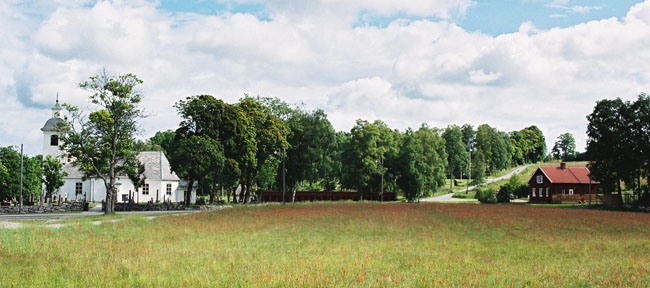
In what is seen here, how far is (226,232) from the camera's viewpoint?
75.4ft

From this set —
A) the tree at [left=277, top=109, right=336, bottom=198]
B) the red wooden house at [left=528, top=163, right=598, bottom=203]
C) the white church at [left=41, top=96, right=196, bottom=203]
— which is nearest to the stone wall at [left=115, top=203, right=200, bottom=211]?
the white church at [left=41, top=96, right=196, bottom=203]

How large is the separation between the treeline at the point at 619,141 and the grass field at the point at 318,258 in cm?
3749

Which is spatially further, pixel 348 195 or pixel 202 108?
pixel 348 195

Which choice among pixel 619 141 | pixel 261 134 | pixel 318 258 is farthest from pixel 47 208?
pixel 619 141

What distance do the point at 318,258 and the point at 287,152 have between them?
57.5 meters

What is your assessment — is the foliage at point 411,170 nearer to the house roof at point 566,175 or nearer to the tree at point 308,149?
the tree at point 308,149

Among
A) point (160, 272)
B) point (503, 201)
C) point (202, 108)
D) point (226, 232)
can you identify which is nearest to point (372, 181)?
point (503, 201)

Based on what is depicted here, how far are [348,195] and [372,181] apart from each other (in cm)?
700

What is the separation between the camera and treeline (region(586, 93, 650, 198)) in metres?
56.4

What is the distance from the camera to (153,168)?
246ft

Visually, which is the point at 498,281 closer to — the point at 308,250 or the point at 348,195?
the point at 308,250

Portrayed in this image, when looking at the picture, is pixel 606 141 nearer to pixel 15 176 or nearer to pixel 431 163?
pixel 431 163

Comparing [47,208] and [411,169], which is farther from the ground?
[411,169]

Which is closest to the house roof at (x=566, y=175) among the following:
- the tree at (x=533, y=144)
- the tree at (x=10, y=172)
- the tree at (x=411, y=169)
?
the tree at (x=411, y=169)
